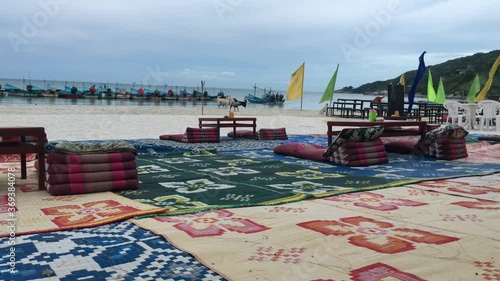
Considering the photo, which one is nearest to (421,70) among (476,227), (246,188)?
(246,188)

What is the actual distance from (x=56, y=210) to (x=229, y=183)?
4.87ft

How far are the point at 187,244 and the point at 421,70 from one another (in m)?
7.60

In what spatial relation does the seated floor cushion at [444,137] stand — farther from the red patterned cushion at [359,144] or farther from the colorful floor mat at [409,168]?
the red patterned cushion at [359,144]

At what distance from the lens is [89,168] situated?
11.9ft

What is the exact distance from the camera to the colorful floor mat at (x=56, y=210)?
262 centimetres

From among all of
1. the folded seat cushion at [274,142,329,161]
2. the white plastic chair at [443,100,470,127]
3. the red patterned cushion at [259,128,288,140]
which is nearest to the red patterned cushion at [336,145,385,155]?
the folded seat cushion at [274,142,329,161]

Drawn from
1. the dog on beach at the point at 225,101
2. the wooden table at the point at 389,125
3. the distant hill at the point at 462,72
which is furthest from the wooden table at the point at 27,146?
the distant hill at the point at 462,72

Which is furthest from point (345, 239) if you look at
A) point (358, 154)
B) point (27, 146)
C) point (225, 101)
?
point (225, 101)

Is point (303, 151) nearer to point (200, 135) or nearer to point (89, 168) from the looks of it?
point (200, 135)

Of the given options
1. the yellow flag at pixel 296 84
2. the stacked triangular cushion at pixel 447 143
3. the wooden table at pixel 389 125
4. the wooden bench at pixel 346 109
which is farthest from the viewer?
the wooden bench at pixel 346 109

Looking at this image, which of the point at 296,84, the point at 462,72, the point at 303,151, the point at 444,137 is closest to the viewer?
the point at 303,151

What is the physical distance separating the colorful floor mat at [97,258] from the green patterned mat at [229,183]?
572 millimetres

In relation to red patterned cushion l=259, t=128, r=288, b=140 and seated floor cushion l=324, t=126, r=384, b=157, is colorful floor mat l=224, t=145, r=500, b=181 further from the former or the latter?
red patterned cushion l=259, t=128, r=288, b=140

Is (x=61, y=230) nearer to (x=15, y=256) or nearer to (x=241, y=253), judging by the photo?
(x=15, y=256)
